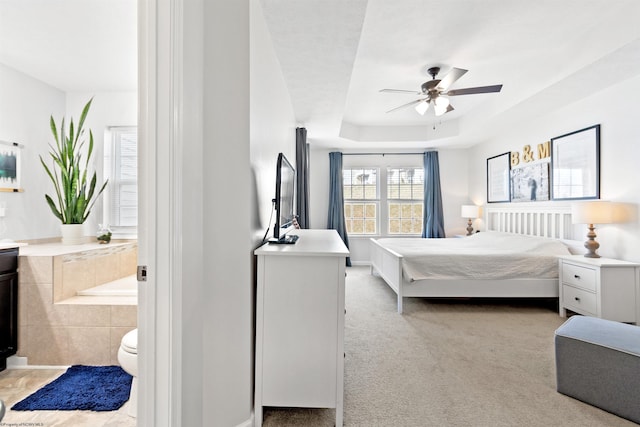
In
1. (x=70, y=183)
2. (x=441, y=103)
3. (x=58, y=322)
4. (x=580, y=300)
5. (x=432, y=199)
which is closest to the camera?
(x=58, y=322)

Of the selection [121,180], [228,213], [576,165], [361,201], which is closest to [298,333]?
[228,213]

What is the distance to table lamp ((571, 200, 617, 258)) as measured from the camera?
303cm

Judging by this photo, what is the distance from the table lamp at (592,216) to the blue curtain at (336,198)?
3.64 m

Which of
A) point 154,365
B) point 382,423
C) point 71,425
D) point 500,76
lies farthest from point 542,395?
point 500,76

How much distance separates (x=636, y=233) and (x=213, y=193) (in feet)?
12.6

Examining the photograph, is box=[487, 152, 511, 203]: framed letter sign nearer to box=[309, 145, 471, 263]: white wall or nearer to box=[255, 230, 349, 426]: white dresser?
box=[309, 145, 471, 263]: white wall

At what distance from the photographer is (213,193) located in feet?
4.76

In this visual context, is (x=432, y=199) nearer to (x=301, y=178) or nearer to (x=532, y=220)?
(x=532, y=220)

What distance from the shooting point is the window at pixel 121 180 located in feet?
11.4

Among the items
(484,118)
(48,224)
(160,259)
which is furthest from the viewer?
(484,118)

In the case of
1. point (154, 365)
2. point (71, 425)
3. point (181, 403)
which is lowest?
point (71, 425)

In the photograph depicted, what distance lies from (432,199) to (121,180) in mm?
5148

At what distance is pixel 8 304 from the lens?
7.28 feet

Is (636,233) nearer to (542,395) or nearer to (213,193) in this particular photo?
(542,395)
